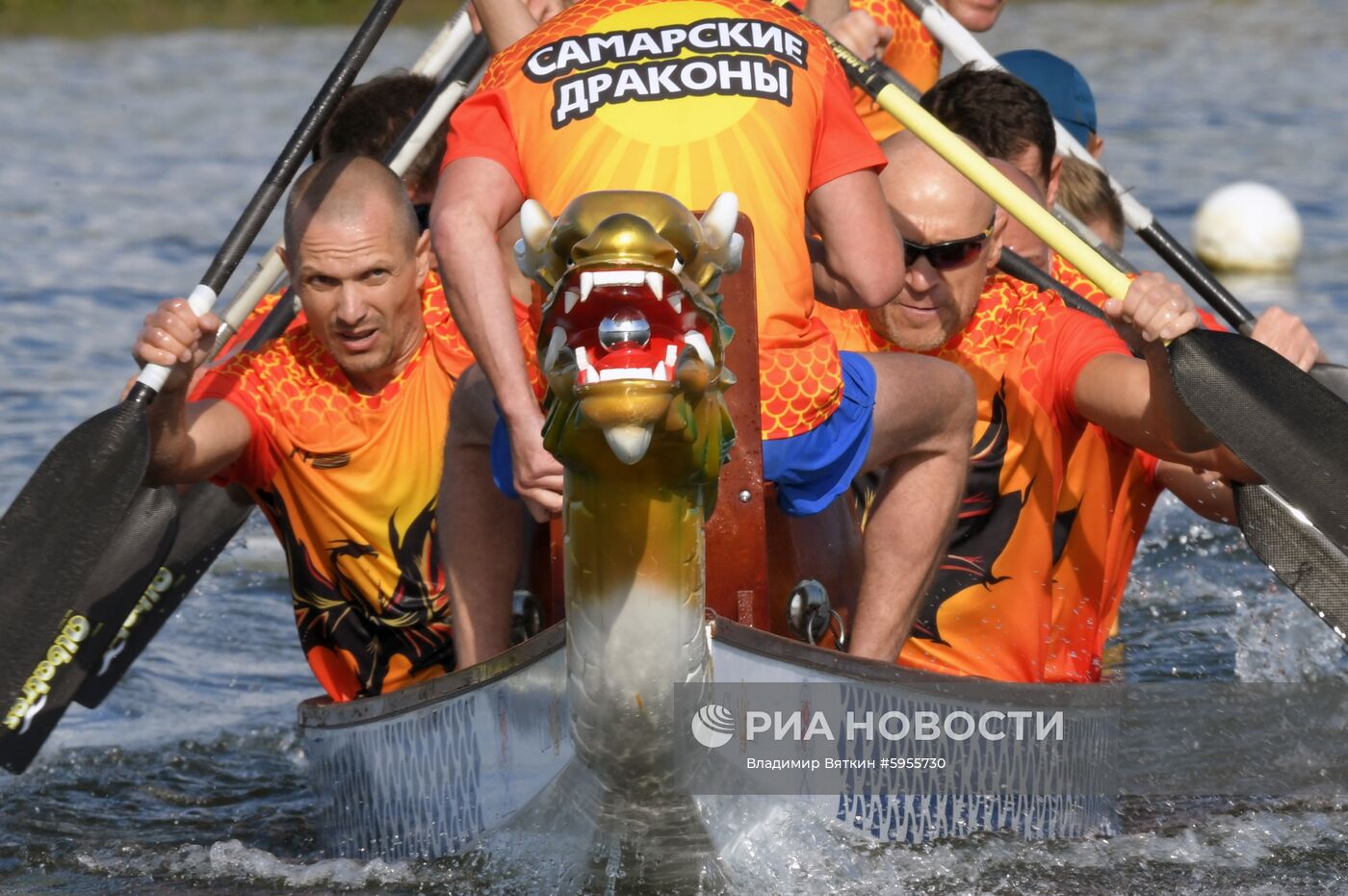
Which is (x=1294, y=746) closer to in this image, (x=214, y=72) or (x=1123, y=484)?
(x=1123, y=484)

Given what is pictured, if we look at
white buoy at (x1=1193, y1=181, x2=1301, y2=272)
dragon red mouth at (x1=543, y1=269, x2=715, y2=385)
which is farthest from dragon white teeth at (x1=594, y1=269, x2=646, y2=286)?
white buoy at (x1=1193, y1=181, x2=1301, y2=272)

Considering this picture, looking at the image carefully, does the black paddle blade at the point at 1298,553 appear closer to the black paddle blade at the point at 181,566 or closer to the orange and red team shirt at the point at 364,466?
the orange and red team shirt at the point at 364,466

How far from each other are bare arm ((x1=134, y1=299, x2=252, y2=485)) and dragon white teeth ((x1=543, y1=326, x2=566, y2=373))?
1203 millimetres

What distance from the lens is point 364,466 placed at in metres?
3.96

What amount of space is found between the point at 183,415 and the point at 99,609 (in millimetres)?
743

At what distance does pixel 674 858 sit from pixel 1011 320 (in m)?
1.47

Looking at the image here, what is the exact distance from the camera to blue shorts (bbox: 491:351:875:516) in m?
3.24

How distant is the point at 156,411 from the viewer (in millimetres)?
3598

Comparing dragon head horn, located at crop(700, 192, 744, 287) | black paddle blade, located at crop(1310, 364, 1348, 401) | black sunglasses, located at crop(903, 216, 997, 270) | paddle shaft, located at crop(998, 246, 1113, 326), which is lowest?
dragon head horn, located at crop(700, 192, 744, 287)

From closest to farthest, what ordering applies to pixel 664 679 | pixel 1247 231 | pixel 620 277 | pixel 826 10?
pixel 620 277, pixel 664 679, pixel 826 10, pixel 1247 231

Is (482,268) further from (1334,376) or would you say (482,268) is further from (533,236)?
(1334,376)

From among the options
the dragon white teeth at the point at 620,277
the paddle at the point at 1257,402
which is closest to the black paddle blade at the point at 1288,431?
the paddle at the point at 1257,402

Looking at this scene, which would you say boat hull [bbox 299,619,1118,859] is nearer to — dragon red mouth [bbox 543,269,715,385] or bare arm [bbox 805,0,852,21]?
dragon red mouth [bbox 543,269,715,385]

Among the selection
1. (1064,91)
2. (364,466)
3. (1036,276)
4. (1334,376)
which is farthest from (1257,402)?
(1064,91)
